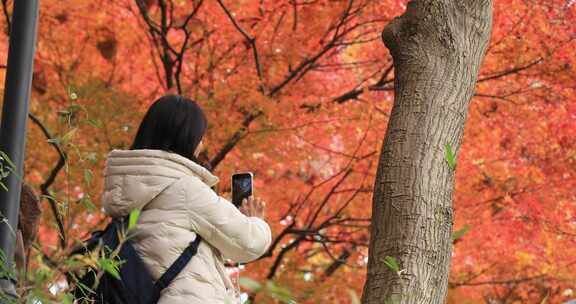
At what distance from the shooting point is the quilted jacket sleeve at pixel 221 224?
3.21 m

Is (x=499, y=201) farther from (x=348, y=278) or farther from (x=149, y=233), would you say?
(x=149, y=233)

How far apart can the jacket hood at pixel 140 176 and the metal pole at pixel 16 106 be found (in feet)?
1.18

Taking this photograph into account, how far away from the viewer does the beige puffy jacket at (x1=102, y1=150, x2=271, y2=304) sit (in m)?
3.19

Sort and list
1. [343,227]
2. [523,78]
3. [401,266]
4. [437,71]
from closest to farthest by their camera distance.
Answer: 1. [401,266]
2. [437,71]
3. [523,78]
4. [343,227]

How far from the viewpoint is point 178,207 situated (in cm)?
323

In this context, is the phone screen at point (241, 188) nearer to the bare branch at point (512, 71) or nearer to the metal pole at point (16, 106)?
the metal pole at point (16, 106)

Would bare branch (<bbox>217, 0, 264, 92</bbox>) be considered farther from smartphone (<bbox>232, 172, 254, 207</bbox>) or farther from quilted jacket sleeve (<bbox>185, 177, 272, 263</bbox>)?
quilted jacket sleeve (<bbox>185, 177, 272, 263</bbox>)

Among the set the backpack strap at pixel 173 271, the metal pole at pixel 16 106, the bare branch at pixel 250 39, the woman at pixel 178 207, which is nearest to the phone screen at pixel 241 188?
the woman at pixel 178 207

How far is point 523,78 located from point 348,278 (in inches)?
105

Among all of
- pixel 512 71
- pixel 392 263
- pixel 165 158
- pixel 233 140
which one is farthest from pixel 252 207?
pixel 512 71

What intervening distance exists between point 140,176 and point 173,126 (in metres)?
0.22

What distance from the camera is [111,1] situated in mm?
8938

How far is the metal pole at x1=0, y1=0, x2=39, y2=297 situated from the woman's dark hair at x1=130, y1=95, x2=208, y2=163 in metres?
0.51

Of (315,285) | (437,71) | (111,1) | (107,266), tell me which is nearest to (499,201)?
(315,285)
